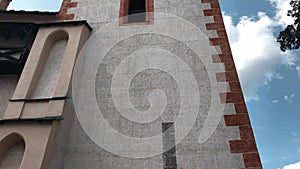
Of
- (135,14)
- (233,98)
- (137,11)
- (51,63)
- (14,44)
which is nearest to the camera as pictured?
(233,98)

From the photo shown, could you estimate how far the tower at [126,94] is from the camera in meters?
3.56

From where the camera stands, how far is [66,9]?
625 centimetres

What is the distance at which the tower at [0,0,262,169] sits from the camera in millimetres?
3564

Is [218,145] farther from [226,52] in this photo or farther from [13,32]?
[13,32]

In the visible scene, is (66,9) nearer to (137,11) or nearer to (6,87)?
(137,11)

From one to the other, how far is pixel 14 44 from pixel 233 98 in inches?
233

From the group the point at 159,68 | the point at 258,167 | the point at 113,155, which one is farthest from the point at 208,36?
the point at 113,155

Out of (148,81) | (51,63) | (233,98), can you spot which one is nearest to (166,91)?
(148,81)

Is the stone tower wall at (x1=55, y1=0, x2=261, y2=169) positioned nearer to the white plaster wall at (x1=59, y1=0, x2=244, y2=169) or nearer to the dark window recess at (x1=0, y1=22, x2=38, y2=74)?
the white plaster wall at (x1=59, y1=0, x2=244, y2=169)

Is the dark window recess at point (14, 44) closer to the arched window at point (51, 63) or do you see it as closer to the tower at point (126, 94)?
the tower at point (126, 94)

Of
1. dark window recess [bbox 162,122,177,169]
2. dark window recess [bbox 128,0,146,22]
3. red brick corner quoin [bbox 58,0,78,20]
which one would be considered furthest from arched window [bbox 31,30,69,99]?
dark window recess [bbox 162,122,177,169]

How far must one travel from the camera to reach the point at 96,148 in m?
3.87

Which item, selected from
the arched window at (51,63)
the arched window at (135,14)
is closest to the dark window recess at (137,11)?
the arched window at (135,14)

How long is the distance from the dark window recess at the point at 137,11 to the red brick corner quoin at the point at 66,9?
165 centimetres
